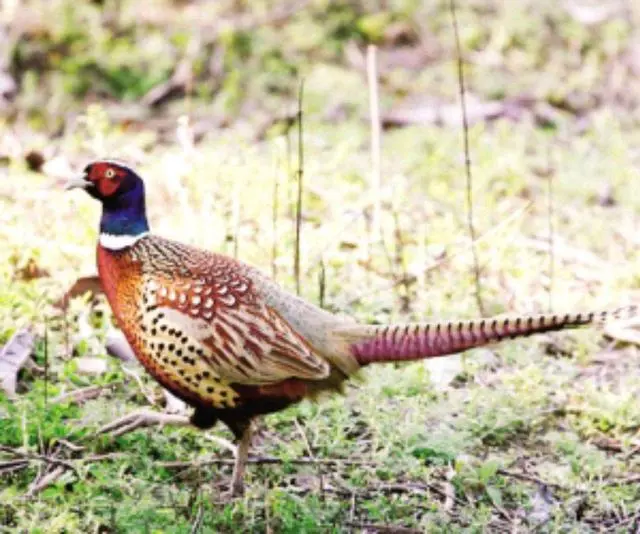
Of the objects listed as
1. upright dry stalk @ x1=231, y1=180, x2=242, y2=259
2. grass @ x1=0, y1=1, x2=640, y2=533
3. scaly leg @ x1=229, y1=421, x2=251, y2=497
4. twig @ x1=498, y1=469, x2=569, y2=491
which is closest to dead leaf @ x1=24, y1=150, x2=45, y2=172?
grass @ x1=0, y1=1, x2=640, y2=533

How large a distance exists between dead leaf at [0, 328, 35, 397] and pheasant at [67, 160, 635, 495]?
2.14 feet

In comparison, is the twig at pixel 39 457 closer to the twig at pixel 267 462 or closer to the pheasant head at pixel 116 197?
the twig at pixel 267 462

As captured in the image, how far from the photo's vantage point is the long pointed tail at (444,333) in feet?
12.1

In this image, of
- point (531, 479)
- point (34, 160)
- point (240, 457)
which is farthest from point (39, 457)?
point (34, 160)

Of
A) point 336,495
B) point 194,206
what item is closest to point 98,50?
point 194,206

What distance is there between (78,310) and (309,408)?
1075 millimetres

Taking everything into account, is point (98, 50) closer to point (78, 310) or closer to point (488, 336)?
point (78, 310)

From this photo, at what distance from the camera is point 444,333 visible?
12.5 feet

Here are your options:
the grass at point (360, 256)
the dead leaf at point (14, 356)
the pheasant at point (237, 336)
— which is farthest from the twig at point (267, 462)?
the dead leaf at point (14, 356)

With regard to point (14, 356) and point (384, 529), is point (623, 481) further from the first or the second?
point (14, 356)

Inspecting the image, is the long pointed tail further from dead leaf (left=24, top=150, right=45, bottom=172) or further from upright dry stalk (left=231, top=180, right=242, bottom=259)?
dead leaf (left=24, top=150, right=45, bottom=172)

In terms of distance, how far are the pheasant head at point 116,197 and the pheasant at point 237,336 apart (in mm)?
35

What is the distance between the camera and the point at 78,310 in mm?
5137

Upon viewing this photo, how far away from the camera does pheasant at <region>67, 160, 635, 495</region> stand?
152 inches
